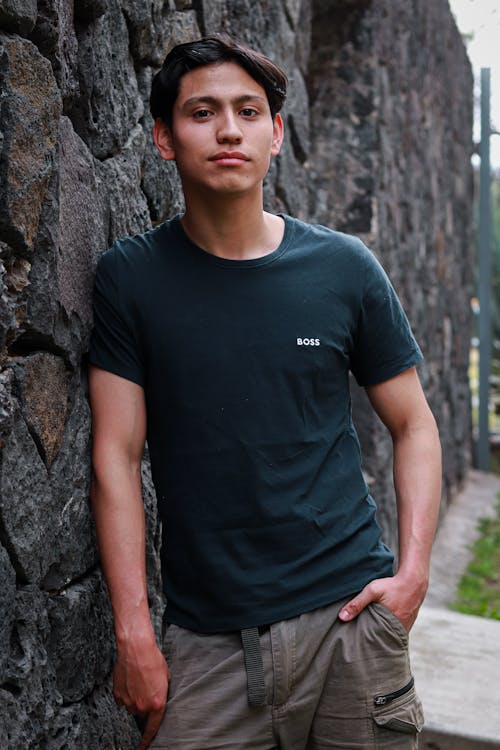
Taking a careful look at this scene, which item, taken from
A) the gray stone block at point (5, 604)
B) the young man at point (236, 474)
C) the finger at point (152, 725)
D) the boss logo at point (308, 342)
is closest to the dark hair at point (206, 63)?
the young man at point (236, 474)

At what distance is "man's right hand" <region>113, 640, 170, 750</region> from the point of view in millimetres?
1580

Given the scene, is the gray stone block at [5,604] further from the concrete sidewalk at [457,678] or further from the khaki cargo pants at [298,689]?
the concrete sidewalk at [457,678]

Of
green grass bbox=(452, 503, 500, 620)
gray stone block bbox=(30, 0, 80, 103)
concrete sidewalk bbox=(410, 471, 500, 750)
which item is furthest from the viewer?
green grass bbox=(452, 503, 500, 620)

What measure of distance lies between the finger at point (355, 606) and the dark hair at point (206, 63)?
856 millimetres

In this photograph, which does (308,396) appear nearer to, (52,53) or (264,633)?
(264,633)

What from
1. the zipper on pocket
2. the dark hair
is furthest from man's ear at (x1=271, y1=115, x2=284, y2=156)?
the zipper on pocket

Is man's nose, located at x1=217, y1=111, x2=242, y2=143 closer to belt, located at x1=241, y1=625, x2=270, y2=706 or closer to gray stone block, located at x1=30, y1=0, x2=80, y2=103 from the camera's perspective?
gray stone block, located at x1=30, y1=0, x2=80, y2=103

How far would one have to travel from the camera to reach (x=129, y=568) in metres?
1.62

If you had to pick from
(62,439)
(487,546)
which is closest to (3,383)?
(62,439)

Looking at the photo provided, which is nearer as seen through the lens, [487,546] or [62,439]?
[62,439]

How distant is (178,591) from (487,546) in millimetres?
5120

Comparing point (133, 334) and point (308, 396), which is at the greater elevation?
point (133, 334)

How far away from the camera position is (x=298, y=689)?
5.32 feet

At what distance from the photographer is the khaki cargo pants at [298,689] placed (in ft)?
5.26
